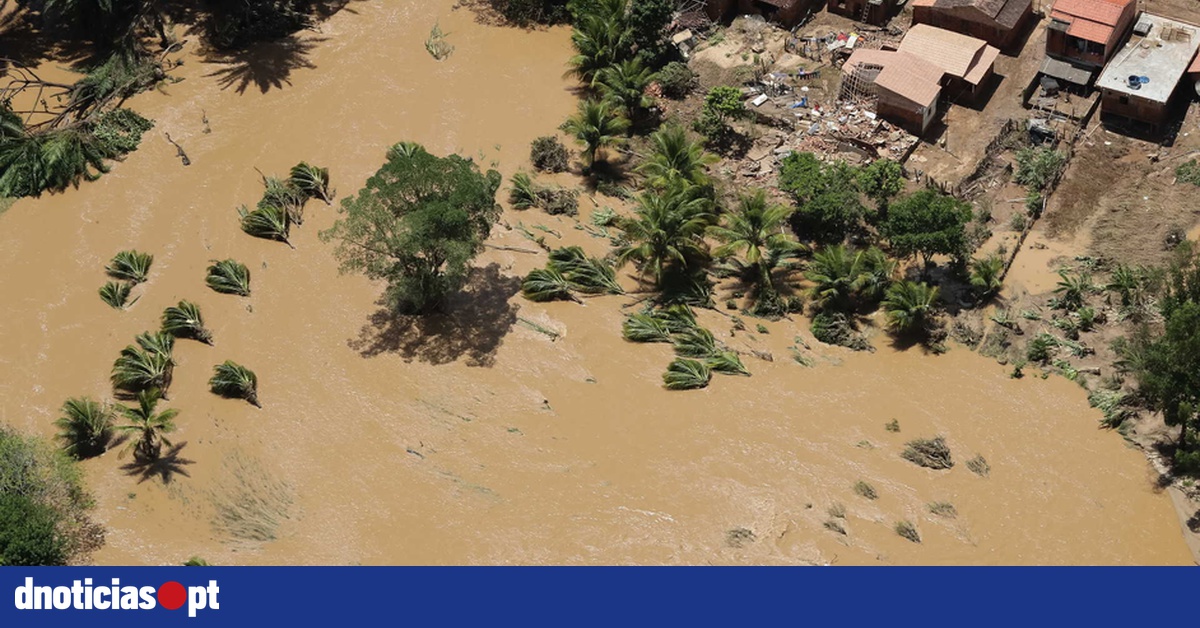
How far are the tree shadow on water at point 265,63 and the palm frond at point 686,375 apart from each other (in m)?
24.2

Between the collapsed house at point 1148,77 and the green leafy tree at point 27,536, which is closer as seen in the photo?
the green leafy tree at point 27,536

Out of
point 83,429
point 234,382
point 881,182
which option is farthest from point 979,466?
point 83,429

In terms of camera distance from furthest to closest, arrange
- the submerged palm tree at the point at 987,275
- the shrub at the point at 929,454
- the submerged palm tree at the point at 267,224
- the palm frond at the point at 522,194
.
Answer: the palm frond at the point at 522,194, the submerged palm tree at the point at 267,224, the submerged palm tree at the point at 987,275, the shrub at the point at 929,454

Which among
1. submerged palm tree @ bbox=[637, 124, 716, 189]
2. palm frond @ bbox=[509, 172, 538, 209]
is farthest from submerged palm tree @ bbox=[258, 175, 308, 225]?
submerged palm tree @ bbox=[637, 124, 716, 189]

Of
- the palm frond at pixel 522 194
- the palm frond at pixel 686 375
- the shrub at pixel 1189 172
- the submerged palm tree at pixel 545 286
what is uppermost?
the shrub at pixel 1189 172

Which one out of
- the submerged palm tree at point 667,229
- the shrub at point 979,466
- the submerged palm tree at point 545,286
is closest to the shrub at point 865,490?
the shrub at point 979,466

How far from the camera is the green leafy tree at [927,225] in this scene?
139ft

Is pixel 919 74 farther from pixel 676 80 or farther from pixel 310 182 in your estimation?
pixel 310 182

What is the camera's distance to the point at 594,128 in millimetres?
47969

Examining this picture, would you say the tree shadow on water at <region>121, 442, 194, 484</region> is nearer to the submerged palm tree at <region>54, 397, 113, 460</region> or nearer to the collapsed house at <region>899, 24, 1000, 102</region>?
the submerged palm tree at <region>54, 397, 113, 460</region>

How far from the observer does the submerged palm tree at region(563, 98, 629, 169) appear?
4812 centimetres

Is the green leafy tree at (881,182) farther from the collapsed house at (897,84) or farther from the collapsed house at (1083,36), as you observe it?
the collapsed house at (1083,36)

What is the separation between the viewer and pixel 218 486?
36.8 meters

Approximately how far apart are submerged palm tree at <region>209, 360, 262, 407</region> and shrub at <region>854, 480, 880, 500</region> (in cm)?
1989
